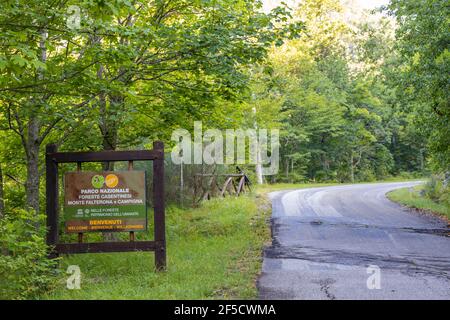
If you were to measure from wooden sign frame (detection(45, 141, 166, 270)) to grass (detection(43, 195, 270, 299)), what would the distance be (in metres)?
0.41

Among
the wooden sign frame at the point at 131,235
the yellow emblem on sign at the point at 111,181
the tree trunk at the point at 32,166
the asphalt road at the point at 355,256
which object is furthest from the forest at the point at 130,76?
the asphalt road at the point at 355,256

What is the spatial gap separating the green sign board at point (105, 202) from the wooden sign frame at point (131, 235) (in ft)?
0.73

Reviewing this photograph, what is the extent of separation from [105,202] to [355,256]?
190 inches

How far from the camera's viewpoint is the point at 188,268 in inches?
334

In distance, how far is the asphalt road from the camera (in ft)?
23.6

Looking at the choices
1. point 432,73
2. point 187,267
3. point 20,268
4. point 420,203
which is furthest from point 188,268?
point 420,203

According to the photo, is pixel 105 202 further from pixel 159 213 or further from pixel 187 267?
pixel 187 267

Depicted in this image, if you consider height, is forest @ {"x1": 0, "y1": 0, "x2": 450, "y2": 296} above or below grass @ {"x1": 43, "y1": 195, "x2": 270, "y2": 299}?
above

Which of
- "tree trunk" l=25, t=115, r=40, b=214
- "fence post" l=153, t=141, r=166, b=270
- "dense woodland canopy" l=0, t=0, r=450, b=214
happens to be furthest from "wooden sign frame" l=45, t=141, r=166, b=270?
"tree trunk" l=25, t=115, r=40, b=214

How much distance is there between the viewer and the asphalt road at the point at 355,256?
23.6 feet

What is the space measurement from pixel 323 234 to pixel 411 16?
9.77 metres

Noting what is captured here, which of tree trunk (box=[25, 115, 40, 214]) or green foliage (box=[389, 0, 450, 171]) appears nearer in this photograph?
tree trunk (box=[25, 115, 40, 214])

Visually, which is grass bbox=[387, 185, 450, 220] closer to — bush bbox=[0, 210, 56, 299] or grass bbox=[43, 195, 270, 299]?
grass bbox=[43, 195, 270, 299]
